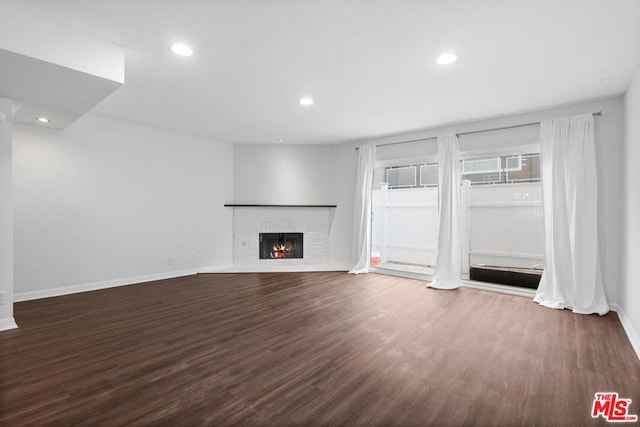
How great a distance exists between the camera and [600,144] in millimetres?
3732

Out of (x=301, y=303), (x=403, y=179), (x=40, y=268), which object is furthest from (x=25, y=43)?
(x=403, y=179)

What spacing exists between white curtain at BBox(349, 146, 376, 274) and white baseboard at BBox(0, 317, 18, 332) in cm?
472

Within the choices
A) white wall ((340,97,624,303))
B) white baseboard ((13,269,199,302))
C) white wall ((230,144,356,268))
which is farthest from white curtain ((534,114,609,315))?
white baseboard ((13,269,199,302))

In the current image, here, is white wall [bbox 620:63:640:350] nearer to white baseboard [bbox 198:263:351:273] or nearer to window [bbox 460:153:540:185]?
window [bbox 460:153:540:185]

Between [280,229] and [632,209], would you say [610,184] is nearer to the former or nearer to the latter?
[632,209]

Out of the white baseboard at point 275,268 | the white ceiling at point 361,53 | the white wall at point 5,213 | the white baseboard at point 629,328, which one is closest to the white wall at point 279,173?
the white baseboard at point 275,268

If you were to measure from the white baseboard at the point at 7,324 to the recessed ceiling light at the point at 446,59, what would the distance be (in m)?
4.95

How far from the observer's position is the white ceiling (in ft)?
6.97

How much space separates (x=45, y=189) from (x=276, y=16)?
416 centimetres

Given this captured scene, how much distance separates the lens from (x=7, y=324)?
10.0 ft

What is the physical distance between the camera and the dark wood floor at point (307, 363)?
178cm

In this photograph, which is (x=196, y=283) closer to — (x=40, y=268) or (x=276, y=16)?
(x=40, y=268)

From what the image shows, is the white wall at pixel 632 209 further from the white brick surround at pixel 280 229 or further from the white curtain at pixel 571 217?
the white brick surround at pixel 280 229

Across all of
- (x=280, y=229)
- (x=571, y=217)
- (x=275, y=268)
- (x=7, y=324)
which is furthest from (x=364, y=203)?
(x=7, y=324)
